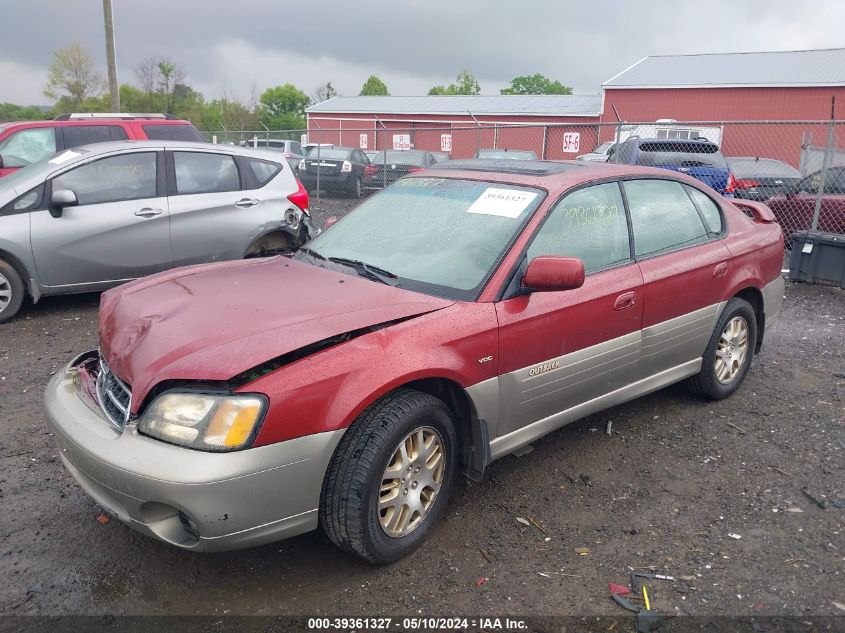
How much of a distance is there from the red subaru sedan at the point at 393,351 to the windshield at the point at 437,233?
0.04ft

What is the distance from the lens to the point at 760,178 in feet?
41.3

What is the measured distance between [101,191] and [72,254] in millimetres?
663

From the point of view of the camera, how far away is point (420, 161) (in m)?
17.3

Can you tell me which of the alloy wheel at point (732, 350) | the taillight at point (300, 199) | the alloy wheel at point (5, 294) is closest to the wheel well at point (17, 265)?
the alloy wheel at point (5, 294)

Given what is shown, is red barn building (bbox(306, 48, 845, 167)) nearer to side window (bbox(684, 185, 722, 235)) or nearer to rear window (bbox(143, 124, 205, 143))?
rear window (bbox(143, 124, 205, 143))

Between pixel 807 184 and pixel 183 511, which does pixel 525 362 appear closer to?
pixel 183 511

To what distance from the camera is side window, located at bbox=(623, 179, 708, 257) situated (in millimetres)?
4016

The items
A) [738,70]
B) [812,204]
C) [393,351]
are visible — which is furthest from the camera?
[738,70]

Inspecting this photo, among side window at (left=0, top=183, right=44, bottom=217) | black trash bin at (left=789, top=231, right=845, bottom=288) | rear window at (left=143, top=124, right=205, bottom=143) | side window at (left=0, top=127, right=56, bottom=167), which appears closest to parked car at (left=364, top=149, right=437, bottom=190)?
rear window at (left=143, top=124, right=205, bottom=143)

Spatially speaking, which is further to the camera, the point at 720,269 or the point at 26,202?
the point at 26,202

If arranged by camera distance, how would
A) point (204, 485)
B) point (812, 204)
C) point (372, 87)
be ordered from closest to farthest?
point (204, 485) < point (812, 204) < point (372, 87)

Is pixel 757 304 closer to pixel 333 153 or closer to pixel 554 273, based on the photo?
pixel 554 273

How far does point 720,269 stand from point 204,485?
134 inches

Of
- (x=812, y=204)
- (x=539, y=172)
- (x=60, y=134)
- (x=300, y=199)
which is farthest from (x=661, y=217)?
(x=60, y=134)
